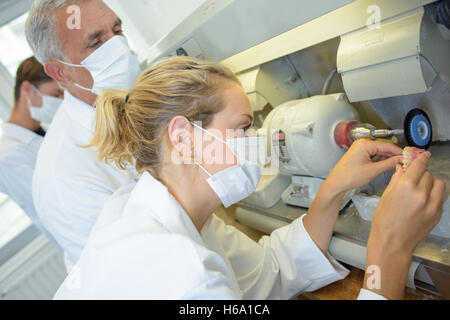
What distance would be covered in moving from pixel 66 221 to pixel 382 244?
3.84 ft

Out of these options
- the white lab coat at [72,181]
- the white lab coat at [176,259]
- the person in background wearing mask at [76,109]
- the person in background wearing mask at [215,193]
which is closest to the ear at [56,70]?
the person in background wearing mask at [76,109]

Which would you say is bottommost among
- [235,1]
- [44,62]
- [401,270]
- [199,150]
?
[401,270]

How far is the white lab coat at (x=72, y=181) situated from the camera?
1164 mm

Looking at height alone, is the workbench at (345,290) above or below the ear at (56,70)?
below

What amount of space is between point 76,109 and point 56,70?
19cm

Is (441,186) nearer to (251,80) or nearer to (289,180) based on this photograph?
(289,180)

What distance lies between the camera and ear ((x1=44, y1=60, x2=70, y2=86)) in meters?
1.27

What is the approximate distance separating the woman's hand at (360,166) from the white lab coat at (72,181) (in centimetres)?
89

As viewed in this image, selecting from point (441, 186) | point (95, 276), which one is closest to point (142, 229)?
point (95, 276)

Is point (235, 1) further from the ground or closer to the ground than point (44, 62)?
closer to the ground

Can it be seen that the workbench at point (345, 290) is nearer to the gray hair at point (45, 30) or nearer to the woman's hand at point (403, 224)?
the woman's hand at point (403, 224)

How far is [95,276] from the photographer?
0.63m

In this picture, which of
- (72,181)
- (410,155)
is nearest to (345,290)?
(410,155)

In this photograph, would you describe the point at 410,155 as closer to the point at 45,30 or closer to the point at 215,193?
the point at 215,193
